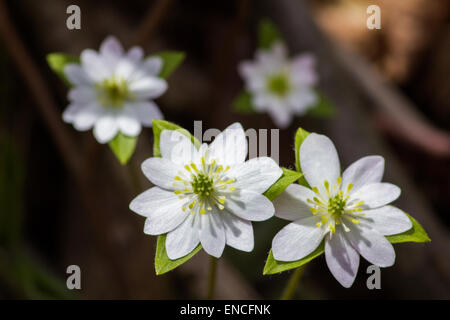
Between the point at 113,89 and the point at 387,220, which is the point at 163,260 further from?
the point at 113,89

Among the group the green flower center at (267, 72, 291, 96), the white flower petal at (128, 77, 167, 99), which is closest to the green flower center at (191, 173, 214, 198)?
the white flower petal at (128, 77, 167, 99)

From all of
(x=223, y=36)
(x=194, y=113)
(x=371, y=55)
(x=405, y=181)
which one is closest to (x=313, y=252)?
(x=405, y=181)

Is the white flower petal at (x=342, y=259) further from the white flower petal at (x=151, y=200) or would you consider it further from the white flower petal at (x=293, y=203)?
the white flower petal at (x=151, y=200)

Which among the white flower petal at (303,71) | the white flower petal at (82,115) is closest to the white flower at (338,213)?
the white flower petal at (82,115)

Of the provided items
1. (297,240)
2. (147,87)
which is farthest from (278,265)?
(147,87)

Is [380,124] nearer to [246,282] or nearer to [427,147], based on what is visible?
[427,147]

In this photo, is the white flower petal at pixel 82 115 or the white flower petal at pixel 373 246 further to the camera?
the white flower petal at pixel 82 115
